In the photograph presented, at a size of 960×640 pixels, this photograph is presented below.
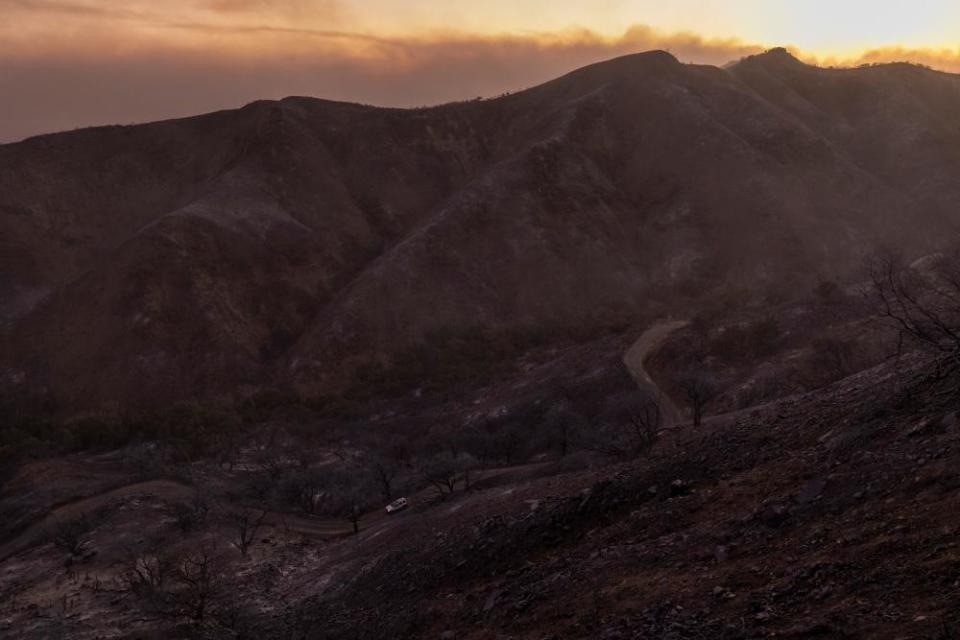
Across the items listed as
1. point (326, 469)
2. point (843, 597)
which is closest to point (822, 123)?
point (326, 469)

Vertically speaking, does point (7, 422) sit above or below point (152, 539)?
above

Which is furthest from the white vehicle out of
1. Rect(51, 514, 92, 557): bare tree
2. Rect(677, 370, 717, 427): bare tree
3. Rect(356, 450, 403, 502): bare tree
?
Rect(677, 370, 717, 427): bare tree

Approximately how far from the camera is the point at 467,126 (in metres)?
135

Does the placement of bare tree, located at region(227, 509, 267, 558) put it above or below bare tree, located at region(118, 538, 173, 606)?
below

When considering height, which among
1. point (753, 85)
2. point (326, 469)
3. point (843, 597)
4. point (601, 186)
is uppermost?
point (753, 85)

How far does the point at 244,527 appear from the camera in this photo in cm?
3938

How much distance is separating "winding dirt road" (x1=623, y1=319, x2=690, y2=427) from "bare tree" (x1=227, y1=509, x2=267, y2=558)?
27178 mm

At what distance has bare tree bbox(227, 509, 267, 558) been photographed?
38.8 meters

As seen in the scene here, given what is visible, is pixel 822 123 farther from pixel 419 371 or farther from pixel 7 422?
pixel 7 422

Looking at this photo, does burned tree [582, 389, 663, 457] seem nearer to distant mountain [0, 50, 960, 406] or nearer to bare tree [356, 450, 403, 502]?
bare tree [356, 450, 403, 502]

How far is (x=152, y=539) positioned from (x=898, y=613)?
40495 millimetres

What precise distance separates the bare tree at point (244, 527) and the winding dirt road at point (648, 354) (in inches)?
1070

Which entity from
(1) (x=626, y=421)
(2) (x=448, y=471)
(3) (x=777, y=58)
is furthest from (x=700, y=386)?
(3) (x=777, y=58)

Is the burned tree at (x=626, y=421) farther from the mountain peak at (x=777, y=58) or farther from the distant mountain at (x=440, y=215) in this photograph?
the mountain peak at (x=777, y=58)
